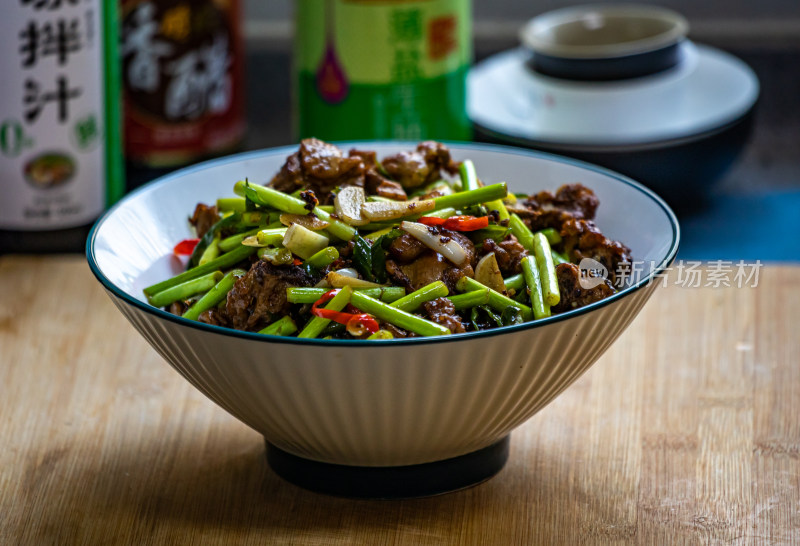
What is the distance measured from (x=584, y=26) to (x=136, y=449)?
1.26m

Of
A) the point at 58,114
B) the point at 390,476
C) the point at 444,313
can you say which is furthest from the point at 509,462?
the point at 58,114

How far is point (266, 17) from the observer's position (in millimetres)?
2750

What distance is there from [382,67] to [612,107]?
0.44 meters

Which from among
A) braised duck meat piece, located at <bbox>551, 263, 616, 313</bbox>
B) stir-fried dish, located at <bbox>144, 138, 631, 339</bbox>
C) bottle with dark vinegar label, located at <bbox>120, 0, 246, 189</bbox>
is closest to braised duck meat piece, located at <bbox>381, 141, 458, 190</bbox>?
stir-fried dish, located at <bbox>144, 138, 631, 339</bbox>

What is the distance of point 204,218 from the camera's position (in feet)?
4.20

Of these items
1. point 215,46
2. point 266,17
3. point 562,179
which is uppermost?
point 562,179

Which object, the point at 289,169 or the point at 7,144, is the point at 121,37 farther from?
the point at 289,169

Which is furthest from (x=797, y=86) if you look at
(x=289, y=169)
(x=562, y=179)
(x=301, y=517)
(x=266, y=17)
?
(x=301, y=517)

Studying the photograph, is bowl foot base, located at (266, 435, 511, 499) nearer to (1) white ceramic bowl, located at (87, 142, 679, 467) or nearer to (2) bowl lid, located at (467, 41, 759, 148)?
(1) white ceramic bowl, located at (87, 142, 679, 467)

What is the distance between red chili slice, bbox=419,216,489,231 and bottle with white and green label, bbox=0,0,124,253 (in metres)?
0.92

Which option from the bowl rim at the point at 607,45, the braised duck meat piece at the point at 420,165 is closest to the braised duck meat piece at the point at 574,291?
the braised duck meat piece at the point at 420,165

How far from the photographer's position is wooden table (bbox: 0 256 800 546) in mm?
1117

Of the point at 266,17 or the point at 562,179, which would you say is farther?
the point at 266,17

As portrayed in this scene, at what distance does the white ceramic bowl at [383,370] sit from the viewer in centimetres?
Result: 97
